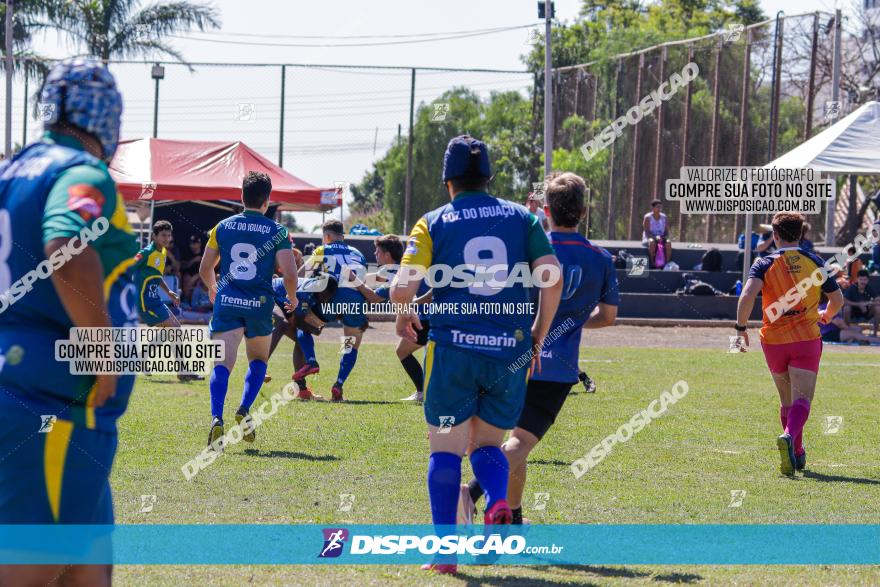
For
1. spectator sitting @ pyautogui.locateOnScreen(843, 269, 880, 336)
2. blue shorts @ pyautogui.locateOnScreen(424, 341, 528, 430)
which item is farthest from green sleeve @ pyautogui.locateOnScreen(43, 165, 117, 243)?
spectator sitting @ pyautogui.locateOnScreen(843, 269, 880, 336)

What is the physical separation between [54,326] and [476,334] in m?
2.47

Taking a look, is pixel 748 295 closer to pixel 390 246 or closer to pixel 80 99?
pixel 390 246

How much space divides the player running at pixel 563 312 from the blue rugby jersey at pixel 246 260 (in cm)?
347

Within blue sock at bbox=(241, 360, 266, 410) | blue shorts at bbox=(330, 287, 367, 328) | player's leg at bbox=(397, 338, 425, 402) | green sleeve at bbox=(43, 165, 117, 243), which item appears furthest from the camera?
blue shorts at bbox=(330, 287, 367, 328)

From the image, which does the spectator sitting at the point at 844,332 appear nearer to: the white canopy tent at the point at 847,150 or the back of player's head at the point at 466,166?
the white canopy tent at the point at 847,150

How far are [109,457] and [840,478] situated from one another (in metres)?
6.54

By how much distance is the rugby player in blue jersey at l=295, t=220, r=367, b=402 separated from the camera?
13211mm

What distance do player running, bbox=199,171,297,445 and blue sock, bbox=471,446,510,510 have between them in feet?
13.4

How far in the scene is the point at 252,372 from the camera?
973 cm

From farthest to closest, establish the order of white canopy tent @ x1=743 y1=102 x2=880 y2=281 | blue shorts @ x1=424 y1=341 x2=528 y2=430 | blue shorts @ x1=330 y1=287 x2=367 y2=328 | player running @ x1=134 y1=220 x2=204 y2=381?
white canopy tent @ x1=743 y1=102 x2=880 y2=281 < player running @ x1=134 y1=220 x2=204 y2=381 < blue shorts @ x1=330 y1=287 x2=367 y2=328 < blue shorts @ x1=424 y1=341 x2=528 y2=430

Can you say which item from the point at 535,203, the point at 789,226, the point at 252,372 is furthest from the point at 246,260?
the point at 535,203

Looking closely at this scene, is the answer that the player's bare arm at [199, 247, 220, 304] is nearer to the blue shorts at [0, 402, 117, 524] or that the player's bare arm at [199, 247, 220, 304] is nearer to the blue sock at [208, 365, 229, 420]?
the blue sock at [208, 365, 229, 420]

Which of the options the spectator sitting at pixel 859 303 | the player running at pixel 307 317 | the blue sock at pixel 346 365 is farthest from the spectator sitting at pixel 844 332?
the player running at pixel 307 317

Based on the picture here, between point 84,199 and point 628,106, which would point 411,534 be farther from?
point 628,106
